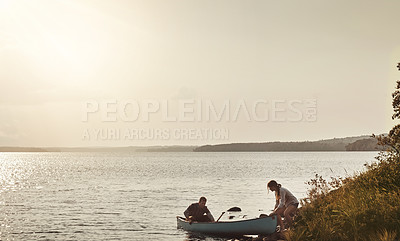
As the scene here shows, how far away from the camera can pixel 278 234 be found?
62.8 ft

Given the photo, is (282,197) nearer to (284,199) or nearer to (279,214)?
(284,199)

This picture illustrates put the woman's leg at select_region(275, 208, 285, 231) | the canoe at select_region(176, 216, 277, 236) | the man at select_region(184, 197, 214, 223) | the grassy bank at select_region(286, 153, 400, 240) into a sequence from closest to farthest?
1. the grassy bank at select_region(286, 153, 400, 240)
2. the woman's leg at select_region(275, 208, 285, 231)
3. the canoe at select_region(176, 216, 277, 236)
4. the man at select_region(184, 197, 214, 223)

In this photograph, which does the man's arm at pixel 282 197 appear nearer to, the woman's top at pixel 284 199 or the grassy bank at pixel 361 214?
the woman's top at pixel 284 199

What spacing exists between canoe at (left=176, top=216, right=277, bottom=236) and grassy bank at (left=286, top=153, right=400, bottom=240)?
71.7 inches

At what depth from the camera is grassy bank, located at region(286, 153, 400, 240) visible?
14.9 meters

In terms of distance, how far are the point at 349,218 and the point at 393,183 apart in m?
4.27

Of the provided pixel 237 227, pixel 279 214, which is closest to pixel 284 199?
pixel 279 214

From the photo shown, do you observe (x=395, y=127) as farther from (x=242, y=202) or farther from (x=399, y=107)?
(x=242, y=202)

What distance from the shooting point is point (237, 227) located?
22750 millimetres

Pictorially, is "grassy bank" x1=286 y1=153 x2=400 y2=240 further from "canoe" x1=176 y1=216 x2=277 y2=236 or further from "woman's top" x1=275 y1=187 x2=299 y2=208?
"canoe" x1=176 y1=216 x2=277 y2=236

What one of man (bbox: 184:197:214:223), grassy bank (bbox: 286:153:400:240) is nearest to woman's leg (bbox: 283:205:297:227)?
grassy bank (bbox: 286:153:400:240)

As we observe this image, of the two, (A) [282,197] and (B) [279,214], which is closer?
(A) [282,197]

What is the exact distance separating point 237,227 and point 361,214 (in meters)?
8.38

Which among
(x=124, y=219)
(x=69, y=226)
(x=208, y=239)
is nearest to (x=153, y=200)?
(x=124, y=219)
